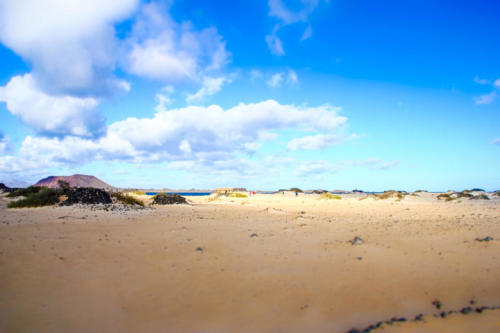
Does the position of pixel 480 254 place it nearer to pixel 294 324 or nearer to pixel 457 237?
pixel 457 237

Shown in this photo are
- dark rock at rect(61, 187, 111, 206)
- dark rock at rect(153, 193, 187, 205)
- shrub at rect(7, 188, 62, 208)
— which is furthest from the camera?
dark rock at rect(153, 193, 187, 205)

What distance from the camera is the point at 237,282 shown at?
4.24 metres

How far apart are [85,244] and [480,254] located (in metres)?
8.51

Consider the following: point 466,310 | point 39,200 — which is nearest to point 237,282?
point 466,310

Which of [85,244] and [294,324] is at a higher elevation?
[85,244]

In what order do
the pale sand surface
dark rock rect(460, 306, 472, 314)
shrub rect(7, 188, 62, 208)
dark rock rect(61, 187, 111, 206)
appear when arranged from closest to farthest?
the pale sand surface
dark rock rect(460, 306, 472, 314)
shrub rect(7, 188, 62, 208)
dark rock rect(61, 187, 111, 206)

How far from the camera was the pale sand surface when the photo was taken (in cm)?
314

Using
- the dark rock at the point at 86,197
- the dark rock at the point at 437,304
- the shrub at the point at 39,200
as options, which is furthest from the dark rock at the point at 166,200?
the dark rock at the point at 437,304

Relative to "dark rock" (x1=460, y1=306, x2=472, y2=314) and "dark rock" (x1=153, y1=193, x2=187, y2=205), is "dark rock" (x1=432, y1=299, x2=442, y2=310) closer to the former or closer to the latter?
"dark rock" (x1=460, y1=306, x2=472, y2=314)

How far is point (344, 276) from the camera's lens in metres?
4.46

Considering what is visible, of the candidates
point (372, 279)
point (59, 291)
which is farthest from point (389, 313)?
point (59, 291)

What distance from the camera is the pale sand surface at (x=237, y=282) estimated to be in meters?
3.14

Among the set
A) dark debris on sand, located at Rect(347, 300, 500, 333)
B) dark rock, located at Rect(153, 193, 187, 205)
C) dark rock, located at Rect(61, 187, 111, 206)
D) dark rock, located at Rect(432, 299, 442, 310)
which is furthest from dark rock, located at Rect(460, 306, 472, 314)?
dark rock, located at Rect(153, 193, 187, 205)

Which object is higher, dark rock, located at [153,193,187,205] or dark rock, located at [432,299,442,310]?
dark rock, located at [153,193,187,205]
